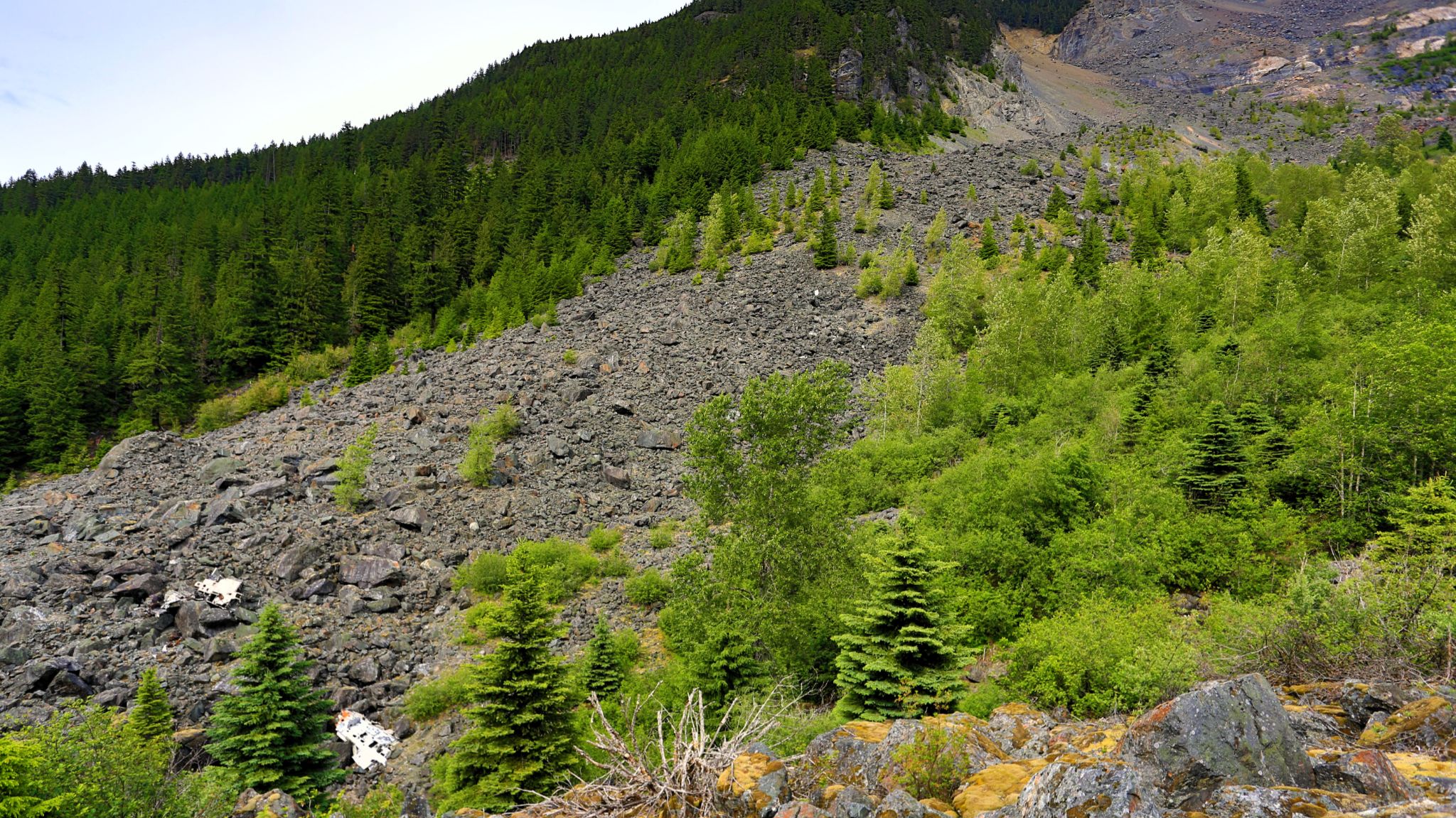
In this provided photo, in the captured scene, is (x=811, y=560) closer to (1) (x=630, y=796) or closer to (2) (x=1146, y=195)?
(1) (x=630, y=796)

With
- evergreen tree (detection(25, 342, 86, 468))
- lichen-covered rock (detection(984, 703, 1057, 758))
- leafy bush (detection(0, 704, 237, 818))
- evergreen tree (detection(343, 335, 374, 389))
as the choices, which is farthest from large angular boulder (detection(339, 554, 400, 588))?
evergreen tree (detection(25, 342, 86, 468))

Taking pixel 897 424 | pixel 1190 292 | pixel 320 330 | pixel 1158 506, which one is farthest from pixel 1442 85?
pixel 320 330

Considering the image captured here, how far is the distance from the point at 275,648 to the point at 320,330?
59024 mm

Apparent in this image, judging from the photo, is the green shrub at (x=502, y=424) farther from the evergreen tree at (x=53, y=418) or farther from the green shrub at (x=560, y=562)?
the evergreen tree at (x=53, y=418)

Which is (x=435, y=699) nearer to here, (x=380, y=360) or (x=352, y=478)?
(x=352, y=478)

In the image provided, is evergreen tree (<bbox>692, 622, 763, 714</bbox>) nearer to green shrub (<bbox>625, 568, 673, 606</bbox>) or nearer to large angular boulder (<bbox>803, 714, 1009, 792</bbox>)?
large angular boulder (<bbox>803, 714, 1009, 792</bbox>)

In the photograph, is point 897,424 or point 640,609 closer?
point 640,609

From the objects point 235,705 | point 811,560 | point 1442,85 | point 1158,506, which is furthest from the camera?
point 1442,85

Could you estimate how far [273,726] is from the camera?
18.2m

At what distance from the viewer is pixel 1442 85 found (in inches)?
5561

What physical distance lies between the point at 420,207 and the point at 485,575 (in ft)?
246

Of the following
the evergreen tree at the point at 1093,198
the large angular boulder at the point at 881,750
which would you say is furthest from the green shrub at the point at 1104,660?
the evergreen tree at the point at 1093,198

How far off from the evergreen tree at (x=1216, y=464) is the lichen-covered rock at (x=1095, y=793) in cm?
2181

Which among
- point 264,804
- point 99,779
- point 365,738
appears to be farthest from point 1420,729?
point 365,738
